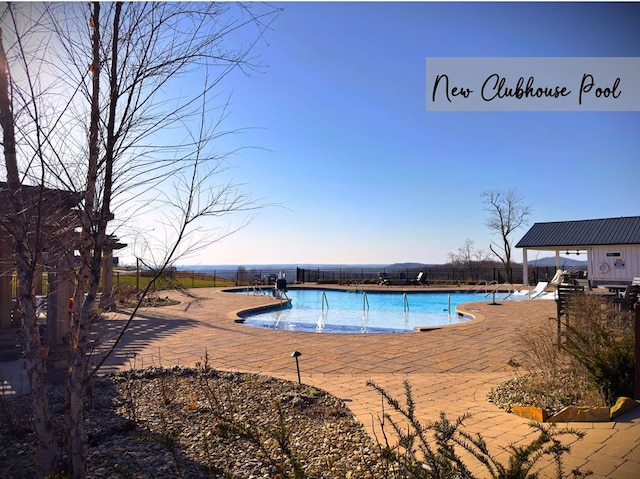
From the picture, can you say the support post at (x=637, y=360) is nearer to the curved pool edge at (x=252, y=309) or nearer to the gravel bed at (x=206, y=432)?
the gravel bed at (x=206, y=432)

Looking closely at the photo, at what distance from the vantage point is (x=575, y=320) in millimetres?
4891

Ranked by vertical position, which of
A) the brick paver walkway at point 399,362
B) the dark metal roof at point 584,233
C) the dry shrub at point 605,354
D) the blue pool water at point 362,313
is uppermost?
the dark metal roof at point 584,233

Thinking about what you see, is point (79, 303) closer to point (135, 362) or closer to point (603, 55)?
point (135, 362)

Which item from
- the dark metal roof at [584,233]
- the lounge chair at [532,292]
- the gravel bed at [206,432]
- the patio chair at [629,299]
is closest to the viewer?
the gravel bed at [206,432]

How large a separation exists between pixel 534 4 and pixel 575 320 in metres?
3.41

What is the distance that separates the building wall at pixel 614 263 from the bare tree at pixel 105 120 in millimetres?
21315

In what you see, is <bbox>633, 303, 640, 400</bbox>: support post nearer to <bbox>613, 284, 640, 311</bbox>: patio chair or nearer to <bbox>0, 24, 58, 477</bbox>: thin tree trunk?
<bbox>0, 24, 58, 477</bbox>: thin tree trunk

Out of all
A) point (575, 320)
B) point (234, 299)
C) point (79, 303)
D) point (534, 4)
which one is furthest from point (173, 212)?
point (234, 299)

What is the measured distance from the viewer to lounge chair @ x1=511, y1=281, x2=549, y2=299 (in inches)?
626

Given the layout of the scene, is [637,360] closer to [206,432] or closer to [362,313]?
[206,432]

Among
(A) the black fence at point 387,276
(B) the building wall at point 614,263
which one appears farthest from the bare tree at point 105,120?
(B) the building wall at point 614,263

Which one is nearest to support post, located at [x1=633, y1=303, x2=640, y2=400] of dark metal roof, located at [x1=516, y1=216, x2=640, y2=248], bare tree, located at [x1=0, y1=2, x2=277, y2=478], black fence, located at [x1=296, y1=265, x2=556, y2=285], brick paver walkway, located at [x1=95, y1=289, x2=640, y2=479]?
brick paver walkway, located at [x1=95, y1=289, x2=640, y2=479]

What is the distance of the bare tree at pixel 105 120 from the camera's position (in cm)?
208

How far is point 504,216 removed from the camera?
2897 centimetres
